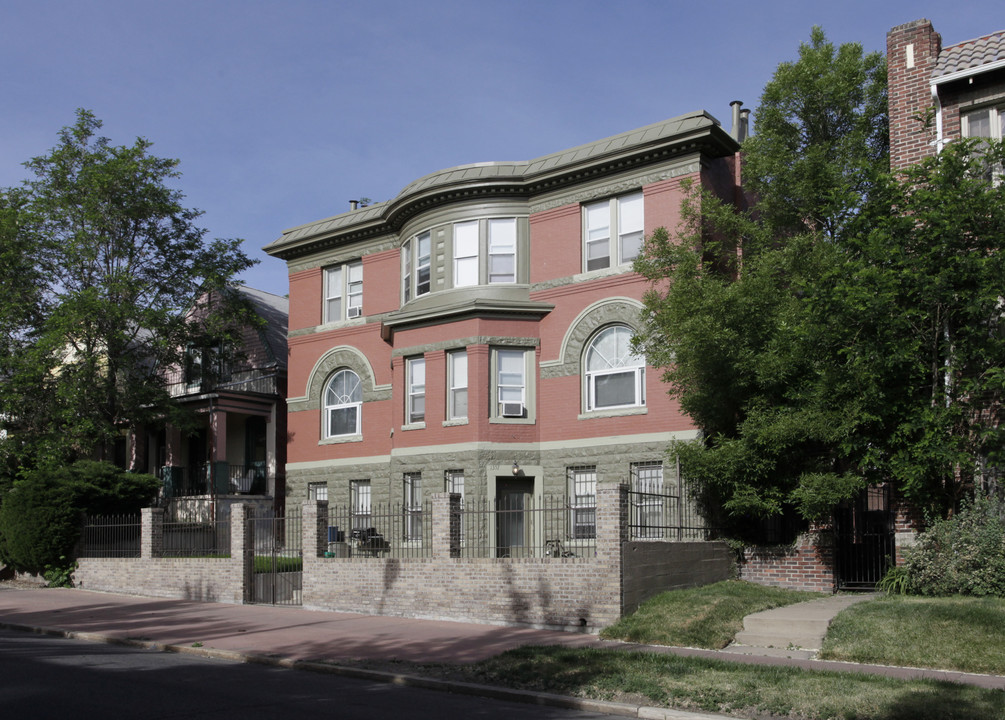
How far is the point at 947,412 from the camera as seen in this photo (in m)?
16.2

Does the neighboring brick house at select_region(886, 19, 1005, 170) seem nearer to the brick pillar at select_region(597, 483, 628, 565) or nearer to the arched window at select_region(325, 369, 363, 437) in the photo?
the brick pillar at select_region(597, 483, 628, 565)

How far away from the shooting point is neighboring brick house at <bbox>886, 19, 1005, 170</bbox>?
1875 cm

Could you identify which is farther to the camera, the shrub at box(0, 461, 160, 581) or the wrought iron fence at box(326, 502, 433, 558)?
the shrub at box(0, 461, 160, 581)

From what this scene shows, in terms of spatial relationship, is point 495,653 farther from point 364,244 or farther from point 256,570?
point 364,244

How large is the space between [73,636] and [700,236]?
47.3 feet

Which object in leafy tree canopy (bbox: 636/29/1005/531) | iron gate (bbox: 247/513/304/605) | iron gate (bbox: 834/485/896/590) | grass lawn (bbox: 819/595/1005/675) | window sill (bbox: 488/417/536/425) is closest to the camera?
grass lawn (bbox: 819/595/1005/675)

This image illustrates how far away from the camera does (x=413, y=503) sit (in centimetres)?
2500

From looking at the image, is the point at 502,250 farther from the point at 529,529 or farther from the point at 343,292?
the point at 529,529

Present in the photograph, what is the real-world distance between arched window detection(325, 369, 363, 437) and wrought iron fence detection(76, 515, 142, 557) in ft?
20.1

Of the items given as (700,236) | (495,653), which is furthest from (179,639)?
(700,236)

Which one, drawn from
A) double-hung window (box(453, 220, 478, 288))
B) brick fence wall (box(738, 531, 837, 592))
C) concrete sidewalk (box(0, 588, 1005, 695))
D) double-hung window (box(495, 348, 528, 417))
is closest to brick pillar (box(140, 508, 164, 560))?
concrete sidewalk (box(0, 588, 1005, 695))

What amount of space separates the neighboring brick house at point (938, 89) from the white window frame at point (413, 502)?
1359cm

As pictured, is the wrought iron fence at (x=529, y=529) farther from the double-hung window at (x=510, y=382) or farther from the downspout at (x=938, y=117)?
the downspout at (x=938, y=117)

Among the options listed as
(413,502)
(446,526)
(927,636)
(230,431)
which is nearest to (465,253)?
(413,502)
